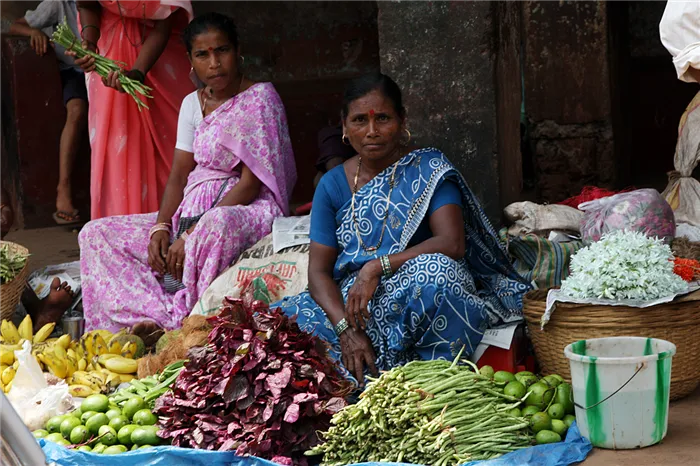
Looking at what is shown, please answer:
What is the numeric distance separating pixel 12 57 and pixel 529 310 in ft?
17.6

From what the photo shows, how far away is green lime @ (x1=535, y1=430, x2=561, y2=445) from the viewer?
144 inches

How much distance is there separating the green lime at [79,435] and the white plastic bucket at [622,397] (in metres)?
1.89

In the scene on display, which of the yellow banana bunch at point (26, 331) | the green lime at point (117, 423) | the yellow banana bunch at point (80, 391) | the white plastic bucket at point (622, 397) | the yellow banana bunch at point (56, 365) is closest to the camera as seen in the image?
the white plastic bucket at point (622, 397)

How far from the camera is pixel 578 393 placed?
362 centimetres

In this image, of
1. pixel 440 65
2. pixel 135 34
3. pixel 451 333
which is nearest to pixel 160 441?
pixel 451 333

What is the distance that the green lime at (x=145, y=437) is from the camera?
3.88 meters

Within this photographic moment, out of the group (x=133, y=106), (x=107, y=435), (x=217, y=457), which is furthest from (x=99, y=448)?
(x=133, y=106)

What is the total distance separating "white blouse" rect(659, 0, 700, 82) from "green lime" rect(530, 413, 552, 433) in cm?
131

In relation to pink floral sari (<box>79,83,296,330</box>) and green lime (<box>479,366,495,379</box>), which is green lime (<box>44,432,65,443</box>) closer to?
pink floral sari (<box>79,83,296,330</box>)

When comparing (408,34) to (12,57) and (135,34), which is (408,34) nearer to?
(135,34)

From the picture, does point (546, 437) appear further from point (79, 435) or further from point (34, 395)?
point (34, 395)

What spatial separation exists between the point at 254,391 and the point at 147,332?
5.58 feet

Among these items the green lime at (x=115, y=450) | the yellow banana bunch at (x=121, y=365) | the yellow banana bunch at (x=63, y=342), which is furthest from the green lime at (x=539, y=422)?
the yellow banana bunch at (x=63, y=342)

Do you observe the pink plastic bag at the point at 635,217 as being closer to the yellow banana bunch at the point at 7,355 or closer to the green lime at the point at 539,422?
the green lime at the point at 539,422
